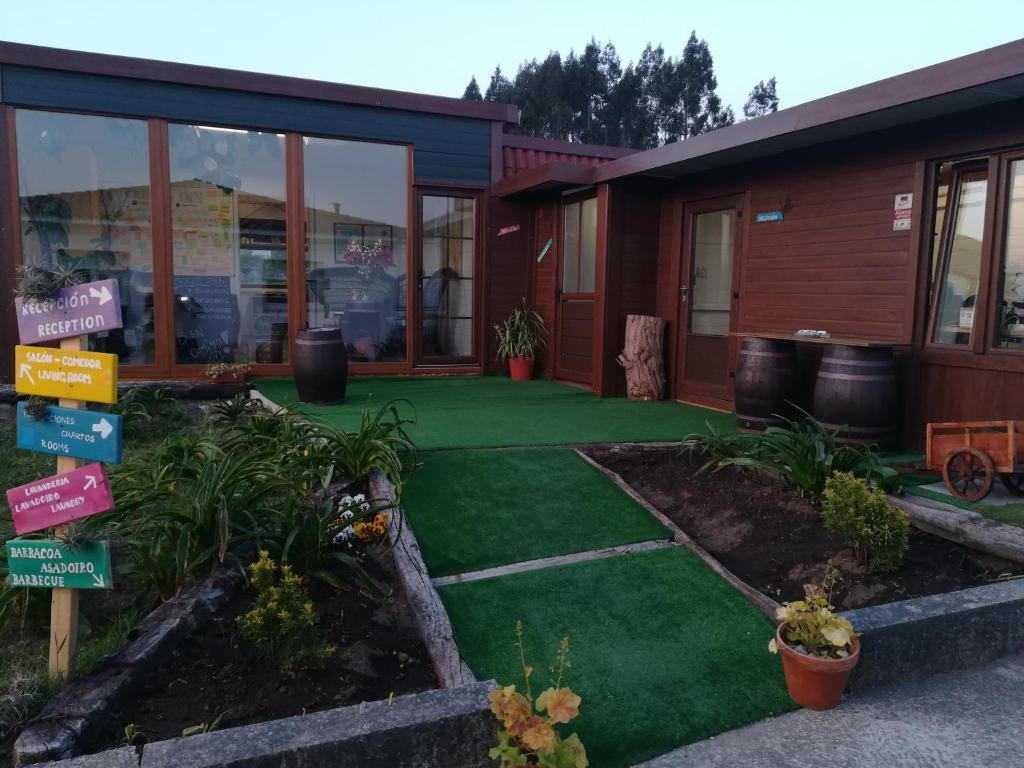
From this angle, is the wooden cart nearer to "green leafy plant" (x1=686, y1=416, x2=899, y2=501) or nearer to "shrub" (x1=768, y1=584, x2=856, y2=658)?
"green leafy plant" (x1=686, y1=416, x2=899, y2=501)

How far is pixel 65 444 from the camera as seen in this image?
7.59 feet

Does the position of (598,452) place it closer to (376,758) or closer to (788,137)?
(788,137)

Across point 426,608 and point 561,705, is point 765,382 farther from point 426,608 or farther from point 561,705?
point 561,705

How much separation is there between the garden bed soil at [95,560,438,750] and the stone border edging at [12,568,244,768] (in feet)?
0.15

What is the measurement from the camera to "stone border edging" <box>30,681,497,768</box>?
1830 millimetres

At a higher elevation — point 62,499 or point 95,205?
point 95,205

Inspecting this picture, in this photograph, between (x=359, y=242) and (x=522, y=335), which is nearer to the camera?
(x=359, y=242)

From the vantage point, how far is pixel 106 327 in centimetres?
236

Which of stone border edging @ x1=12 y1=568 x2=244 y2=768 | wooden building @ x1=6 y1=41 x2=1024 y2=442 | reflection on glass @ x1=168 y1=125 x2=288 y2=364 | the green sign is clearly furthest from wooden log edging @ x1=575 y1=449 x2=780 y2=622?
reflection on glass @ x1=168 y1=125 x2=288 y2=364

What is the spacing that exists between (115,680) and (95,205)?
651 cm

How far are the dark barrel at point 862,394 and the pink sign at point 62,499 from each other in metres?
4.15

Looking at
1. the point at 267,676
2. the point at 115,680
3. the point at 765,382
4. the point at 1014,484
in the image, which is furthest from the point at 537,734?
the point at 765,382

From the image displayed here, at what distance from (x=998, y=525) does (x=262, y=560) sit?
321 centimetres

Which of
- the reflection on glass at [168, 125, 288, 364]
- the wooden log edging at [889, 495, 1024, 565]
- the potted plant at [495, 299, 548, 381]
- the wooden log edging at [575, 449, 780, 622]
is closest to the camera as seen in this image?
the wooden log edging at [575, 449, 780, 622]
